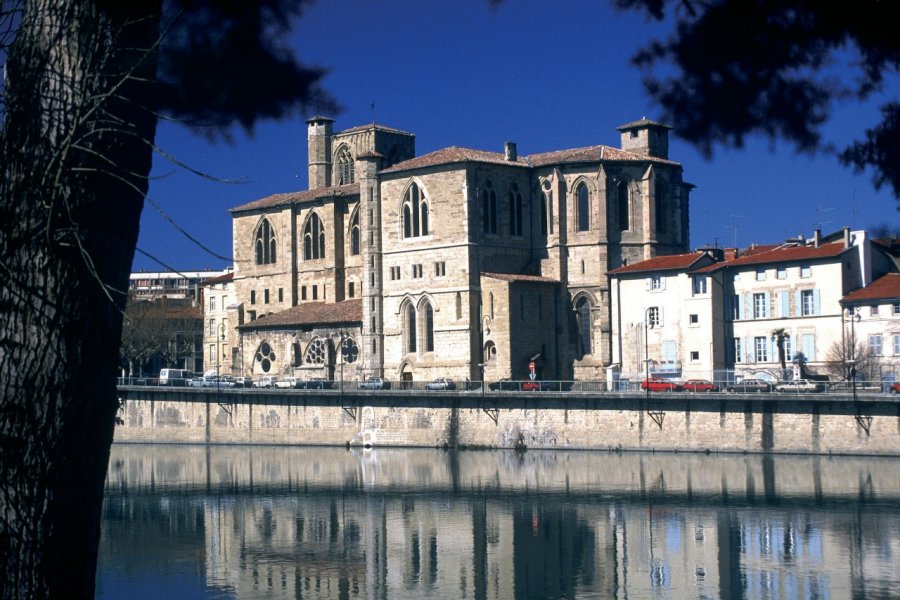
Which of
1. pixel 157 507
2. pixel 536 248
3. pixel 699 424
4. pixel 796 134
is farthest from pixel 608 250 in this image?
pixel 796 134

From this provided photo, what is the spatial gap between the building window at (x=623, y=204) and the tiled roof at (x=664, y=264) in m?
4.11

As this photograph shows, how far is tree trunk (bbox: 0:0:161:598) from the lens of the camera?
17.8 ft

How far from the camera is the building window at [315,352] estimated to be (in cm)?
7688

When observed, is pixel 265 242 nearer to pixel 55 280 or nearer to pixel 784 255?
pixel 784 255

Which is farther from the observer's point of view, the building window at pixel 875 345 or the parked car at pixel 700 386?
the building window at pixel 875 345

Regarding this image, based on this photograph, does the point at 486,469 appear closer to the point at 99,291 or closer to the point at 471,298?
the point at 471,298

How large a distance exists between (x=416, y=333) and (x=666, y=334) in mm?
13927

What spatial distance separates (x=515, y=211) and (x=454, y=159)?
17.6 ft

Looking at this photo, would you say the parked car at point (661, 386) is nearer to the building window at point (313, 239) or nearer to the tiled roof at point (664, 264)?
the tiled roof at point (664, 264)

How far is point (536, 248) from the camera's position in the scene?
74562mm

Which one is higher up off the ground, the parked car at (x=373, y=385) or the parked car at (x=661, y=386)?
the parked car at (x=373, y=385)

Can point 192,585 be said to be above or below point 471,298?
below

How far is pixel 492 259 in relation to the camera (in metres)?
72.5

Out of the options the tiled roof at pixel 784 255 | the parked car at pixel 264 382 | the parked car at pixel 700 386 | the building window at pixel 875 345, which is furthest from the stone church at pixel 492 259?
the building window at pixel 875 345
